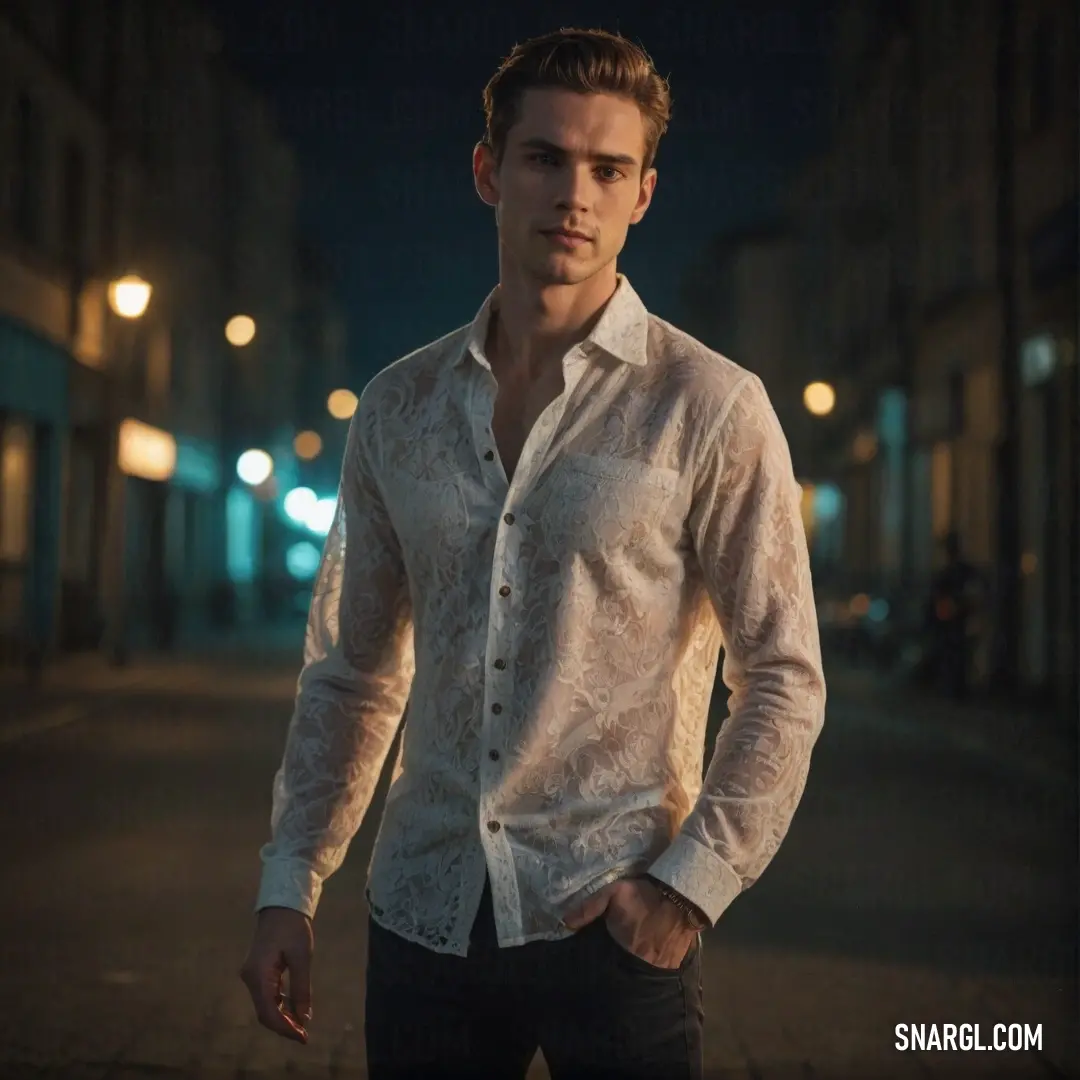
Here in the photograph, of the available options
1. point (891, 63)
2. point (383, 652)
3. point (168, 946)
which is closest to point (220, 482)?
point (891, 63)

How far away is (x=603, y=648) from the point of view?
249cm

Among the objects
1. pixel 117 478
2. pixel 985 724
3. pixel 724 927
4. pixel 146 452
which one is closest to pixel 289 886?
pixel 724 927

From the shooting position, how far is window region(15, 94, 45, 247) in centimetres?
2591

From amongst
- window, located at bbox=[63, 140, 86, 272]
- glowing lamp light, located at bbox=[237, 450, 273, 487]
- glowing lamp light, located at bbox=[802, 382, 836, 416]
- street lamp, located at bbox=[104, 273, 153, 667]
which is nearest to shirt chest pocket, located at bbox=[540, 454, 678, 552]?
street lamp, located at bbox=[104, 273, 153, 667]

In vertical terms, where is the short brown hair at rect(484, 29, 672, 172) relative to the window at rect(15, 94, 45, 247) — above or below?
below

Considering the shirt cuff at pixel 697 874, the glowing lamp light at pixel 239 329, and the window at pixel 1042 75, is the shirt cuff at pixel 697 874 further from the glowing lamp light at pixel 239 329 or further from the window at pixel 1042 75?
the glowing lamp light at pixel 239 329

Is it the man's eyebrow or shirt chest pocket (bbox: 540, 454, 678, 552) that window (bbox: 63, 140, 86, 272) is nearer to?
the man's eyebrow

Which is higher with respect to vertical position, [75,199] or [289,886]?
[75,199]

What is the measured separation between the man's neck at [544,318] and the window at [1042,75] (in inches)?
788

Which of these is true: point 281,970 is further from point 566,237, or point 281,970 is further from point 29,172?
point 29,172

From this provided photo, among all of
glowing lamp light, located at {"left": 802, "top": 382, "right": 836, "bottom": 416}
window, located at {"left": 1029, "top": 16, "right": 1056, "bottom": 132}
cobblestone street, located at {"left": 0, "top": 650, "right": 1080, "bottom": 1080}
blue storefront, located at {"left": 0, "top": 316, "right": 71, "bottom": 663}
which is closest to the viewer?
cobblestone street, located at {"left": 0, "top": 650, "right": 1080, "bottom": 1080}

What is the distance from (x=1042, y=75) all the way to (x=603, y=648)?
21.0m

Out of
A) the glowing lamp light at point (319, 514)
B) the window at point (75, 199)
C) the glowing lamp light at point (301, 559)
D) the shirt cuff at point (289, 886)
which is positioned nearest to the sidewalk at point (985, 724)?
the shirt cuff at point (289, 886)

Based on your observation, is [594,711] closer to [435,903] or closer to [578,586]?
[578,586]
